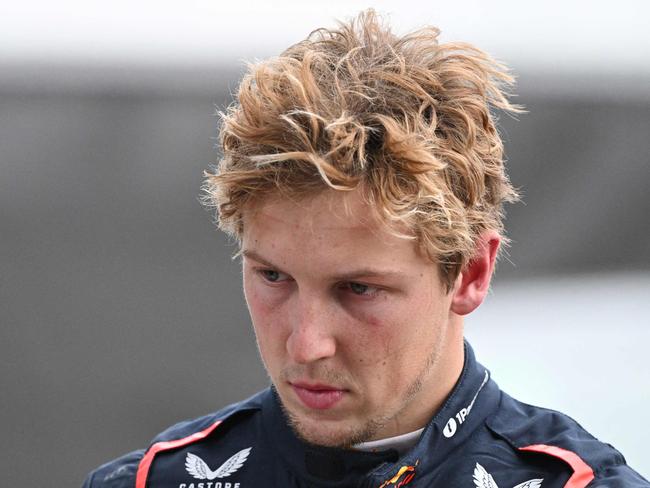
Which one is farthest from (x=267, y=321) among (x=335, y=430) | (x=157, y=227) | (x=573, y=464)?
(x=157, y=227)

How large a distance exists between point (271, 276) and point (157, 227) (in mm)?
1264

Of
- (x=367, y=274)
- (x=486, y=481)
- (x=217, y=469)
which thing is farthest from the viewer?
(x=217, y=469)

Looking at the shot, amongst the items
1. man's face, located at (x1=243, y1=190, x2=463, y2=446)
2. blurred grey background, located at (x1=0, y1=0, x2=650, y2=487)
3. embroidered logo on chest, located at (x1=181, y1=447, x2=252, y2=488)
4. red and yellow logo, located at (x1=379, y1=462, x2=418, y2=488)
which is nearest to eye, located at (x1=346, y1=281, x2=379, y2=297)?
man's face, located at (x1=243, y1=190, x2=463, y2=446)

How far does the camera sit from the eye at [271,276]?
1366 millimetres

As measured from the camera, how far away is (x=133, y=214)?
2580 millimetres

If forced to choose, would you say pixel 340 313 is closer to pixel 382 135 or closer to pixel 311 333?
pixel 311 333

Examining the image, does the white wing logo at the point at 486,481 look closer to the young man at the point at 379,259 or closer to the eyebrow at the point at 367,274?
the young man at the point at 379,259

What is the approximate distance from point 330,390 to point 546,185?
5.17 ft

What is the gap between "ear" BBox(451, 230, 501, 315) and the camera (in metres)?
1.42

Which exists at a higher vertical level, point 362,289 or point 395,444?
point 362,289

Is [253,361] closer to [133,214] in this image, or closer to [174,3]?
[133,214]

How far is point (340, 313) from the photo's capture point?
133cm

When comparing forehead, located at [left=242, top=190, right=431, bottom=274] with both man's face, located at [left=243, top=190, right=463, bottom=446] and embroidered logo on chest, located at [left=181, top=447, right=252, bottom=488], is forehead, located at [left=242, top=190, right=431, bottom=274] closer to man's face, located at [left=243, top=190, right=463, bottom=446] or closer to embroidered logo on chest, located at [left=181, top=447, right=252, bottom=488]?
man's face, located at [left=243, top=190, right=463, bottom=446]

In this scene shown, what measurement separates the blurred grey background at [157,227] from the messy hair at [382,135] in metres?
1.07
